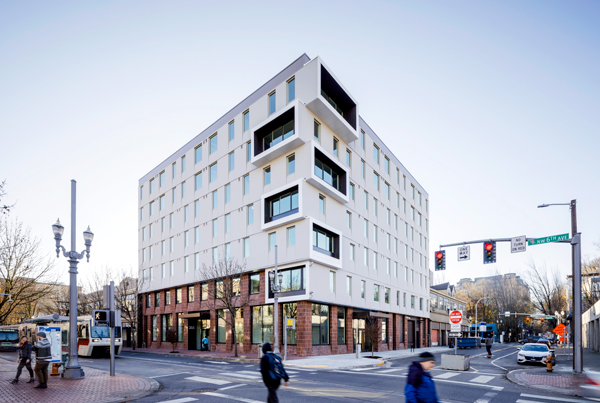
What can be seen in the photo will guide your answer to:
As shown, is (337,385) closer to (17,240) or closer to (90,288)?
(17,240)

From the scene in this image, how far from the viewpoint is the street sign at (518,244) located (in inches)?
791

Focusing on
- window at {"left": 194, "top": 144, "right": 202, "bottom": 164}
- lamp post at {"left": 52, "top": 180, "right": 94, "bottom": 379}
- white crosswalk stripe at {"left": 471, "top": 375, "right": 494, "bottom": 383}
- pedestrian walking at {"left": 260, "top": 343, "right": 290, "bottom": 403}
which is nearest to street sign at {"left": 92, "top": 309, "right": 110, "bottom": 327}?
lamp post at {"left": 52, "top": 180, "right": 94, "bottom": 379}

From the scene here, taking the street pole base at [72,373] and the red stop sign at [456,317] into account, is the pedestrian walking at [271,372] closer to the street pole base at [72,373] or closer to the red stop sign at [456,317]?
the street pole base at [72,373]

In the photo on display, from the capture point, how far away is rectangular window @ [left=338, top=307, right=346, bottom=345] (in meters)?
35.5

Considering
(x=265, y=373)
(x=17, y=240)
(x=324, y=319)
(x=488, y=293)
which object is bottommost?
(x=488, y=293)

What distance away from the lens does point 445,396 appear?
12750 mm

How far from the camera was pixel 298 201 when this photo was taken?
3155 centimetres

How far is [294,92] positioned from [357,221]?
13.1m

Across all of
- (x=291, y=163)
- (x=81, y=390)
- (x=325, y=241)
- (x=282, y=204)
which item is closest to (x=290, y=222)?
(x=282, y=204)

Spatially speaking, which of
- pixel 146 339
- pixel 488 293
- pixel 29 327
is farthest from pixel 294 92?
pixel 488 293

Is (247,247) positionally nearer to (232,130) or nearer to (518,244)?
(232,130)

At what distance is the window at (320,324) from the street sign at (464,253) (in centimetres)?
1267

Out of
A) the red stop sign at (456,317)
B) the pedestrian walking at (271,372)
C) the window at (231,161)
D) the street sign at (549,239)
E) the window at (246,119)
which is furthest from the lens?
the window at (231,161)

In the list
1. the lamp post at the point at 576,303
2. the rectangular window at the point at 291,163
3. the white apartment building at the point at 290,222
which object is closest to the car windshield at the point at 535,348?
the lamp post at the point at 576,303
